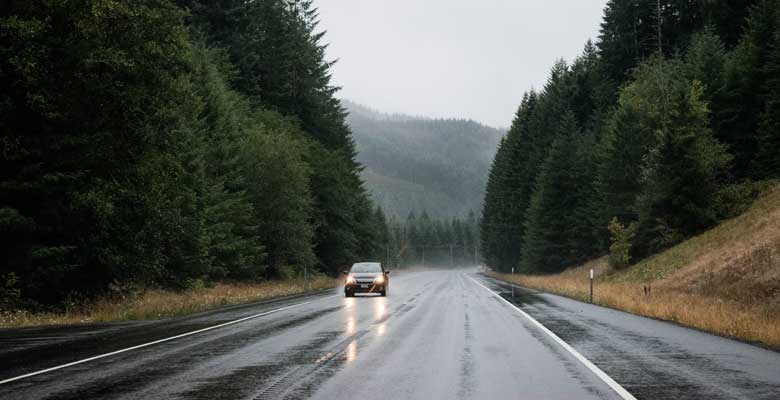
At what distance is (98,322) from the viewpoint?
18.6 m

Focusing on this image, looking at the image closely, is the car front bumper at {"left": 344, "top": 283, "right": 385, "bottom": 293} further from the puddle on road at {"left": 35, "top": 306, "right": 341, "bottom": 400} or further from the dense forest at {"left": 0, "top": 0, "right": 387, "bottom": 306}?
the puddle on road at {"left": 35, "top": 306, "right": 341, "bottom": 400}

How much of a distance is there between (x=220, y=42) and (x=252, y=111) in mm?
7413

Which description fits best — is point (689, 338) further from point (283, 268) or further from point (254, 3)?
point (254, 3)

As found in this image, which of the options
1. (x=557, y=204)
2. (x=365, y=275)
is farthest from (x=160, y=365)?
(x=557, y=204)

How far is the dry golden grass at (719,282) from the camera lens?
16688 millimetres

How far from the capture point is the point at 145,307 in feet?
73.3

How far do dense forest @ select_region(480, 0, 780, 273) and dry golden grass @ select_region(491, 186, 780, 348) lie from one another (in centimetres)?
275

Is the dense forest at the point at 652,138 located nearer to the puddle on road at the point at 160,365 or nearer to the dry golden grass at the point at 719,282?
the dry golden grass at the point at 719,282

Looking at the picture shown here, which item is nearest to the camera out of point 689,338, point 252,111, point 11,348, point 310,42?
point 11,348

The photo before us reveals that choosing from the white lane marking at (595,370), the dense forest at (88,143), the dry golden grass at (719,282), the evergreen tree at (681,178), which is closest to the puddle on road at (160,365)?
the white lane marking at (595,370)

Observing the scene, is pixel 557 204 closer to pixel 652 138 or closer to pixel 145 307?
pixel 652 138

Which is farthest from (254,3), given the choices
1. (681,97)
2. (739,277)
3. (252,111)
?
(739,277)

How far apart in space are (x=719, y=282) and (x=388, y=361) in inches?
925

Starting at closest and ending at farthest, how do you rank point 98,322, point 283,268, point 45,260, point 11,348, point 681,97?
point 11,348 → point 98,322 → point 45,260 → point 681,97 → point 283,268
